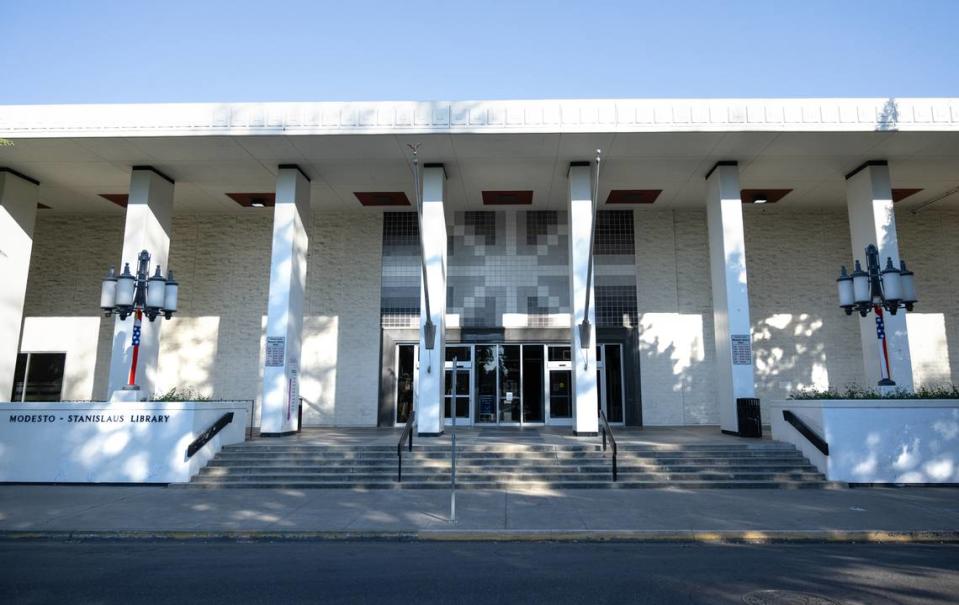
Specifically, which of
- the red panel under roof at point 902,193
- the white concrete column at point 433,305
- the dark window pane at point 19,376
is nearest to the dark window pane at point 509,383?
the white concrete column at point 433,305

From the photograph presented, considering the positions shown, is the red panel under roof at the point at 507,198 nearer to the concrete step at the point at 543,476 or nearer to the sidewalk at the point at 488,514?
the concrete step at the point at 543,476

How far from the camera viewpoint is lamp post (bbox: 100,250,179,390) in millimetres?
13234

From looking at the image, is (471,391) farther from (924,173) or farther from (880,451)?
(924,173)

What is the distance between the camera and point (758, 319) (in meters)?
20.4

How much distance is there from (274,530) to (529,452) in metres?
5.93

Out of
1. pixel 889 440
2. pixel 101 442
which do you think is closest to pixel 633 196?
pixel 889 440

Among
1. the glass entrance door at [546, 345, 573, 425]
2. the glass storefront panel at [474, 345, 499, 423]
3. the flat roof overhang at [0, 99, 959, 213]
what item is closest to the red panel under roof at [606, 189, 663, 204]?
the flat roof overhang at [0, 99, 959, 213]

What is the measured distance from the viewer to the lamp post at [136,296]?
13.2 meters

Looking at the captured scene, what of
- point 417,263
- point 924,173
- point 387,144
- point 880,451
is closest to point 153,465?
point 387,144

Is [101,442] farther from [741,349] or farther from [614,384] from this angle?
[741,349]

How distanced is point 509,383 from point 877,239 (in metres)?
11.1

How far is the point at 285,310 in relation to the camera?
15680 mm

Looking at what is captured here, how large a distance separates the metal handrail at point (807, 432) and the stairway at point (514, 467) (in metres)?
0.49

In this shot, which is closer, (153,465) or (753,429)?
(153,465)
